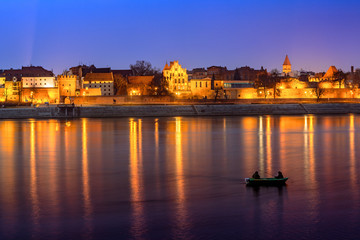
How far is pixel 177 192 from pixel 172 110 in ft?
163

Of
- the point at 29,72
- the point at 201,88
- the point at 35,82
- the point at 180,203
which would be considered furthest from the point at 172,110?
the point at 180,203

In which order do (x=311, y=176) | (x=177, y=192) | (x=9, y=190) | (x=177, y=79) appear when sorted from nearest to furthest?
(x=177, y=192) < (x=9, y=190) < (x=311, y=176) < (x=177, y=79)

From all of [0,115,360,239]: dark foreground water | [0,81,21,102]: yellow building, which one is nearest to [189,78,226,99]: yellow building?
[0,81,21,102]: yellow building

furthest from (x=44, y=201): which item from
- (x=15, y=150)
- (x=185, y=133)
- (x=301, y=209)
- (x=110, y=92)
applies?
(x=110, y=92)

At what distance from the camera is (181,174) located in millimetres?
19469

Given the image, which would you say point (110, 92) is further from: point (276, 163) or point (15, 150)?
point (276, 163)

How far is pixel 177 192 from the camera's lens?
51.5 feet

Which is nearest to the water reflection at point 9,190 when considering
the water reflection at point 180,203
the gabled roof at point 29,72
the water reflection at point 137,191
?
the water reflection at point 137,191

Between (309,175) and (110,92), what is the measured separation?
76789mm

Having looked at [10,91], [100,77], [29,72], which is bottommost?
[10,91]

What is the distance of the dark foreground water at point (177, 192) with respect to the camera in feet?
38.3

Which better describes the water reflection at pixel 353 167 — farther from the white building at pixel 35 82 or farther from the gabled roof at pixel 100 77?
the white building at pixel 35 82

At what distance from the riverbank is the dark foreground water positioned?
32.6m

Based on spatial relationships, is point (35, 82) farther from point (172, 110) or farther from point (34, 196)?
point (34, 196)
